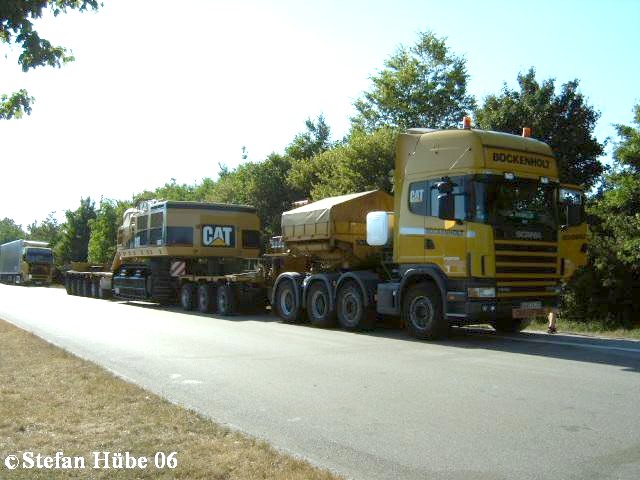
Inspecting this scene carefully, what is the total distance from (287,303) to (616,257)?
8.38 meters

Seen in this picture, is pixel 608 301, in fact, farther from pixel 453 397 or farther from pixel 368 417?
pixel 368 417

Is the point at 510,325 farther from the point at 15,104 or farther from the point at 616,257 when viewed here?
the point at 15,104

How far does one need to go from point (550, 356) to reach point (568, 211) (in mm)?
3467

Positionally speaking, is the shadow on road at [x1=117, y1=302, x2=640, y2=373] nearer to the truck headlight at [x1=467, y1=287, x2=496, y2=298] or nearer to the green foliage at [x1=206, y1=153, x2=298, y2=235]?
the truck headlight at [x1=467, y1=287, x2=496, y2=298]

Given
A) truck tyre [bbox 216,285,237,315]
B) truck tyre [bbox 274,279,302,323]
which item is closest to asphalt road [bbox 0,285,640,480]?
truck tyre [bbox 274,279,302,323]

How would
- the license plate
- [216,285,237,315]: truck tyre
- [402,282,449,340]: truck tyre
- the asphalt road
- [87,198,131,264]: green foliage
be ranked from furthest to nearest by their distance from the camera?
[87,198,131,264]: green foliage
[216,285,237,315]: truck tyre
[402,282,449,340]: truck tyre
the license plate
the asphalt road

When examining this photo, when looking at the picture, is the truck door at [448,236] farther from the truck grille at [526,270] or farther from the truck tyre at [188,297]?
the truck tyre at [188,297]

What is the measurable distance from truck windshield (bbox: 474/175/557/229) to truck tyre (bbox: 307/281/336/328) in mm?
4937

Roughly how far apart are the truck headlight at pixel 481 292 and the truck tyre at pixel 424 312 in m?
0.87

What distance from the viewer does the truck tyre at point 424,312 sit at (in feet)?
40.6

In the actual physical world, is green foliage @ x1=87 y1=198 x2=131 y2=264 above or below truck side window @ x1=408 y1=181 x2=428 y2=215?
above

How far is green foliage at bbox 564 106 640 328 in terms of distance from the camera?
52.5 ft

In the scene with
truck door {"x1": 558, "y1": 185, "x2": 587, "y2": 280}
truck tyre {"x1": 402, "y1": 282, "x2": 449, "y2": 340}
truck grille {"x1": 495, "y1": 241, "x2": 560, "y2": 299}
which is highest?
truck door {"x1": 558, "y1": 185, "x2": 587, "y2": 280}

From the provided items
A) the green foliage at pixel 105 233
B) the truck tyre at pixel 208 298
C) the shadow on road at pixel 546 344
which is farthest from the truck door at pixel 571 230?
the green foliage at pixel 105 233
